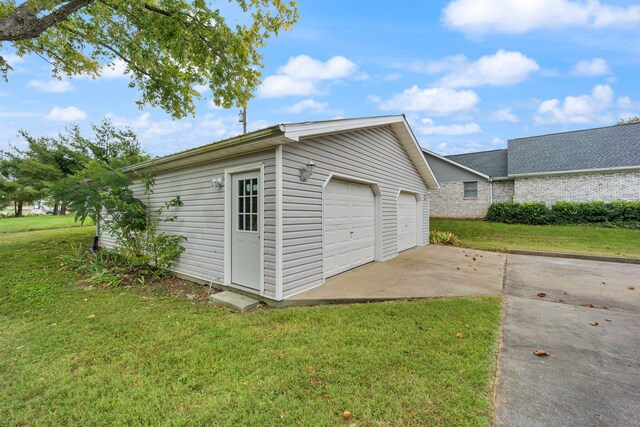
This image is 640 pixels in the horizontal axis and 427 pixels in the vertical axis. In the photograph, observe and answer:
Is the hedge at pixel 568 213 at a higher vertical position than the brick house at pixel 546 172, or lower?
lower

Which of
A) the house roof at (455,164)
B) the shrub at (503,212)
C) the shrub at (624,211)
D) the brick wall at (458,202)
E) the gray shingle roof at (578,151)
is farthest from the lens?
the brick wall at (458,202)

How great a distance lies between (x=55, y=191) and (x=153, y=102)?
542cm

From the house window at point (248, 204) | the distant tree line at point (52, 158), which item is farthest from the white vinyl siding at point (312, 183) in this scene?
the distant tree line at point (52, 158)

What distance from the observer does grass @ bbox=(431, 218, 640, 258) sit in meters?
9.30

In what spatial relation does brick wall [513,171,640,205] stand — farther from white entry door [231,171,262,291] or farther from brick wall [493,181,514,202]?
white entry door [231,171,262,291]

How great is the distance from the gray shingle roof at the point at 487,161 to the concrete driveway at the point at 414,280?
11246 millimetres

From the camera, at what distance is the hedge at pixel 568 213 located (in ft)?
40.7

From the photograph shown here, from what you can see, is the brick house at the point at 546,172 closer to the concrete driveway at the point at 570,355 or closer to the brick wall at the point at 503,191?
the brick wall at the point at 503,191

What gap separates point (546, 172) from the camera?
Result: 14633 millimetres

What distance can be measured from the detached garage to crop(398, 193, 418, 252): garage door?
178cm

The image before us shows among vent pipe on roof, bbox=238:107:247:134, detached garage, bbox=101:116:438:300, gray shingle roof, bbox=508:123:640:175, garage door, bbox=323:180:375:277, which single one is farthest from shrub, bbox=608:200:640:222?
vent pipe on roof, bbox=238:107:247:134

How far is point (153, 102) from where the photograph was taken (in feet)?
32.8

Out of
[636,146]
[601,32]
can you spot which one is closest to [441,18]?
[601,32]

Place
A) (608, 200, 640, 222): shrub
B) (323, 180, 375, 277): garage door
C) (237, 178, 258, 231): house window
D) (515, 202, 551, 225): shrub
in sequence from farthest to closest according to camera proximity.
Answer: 1. (515, 202, 551, 225): shrub
2. (608, 200, 640, 222): shrub
3. (323, 180, 375, 277): garage door
4. (237, 178, 258, 231): house window
